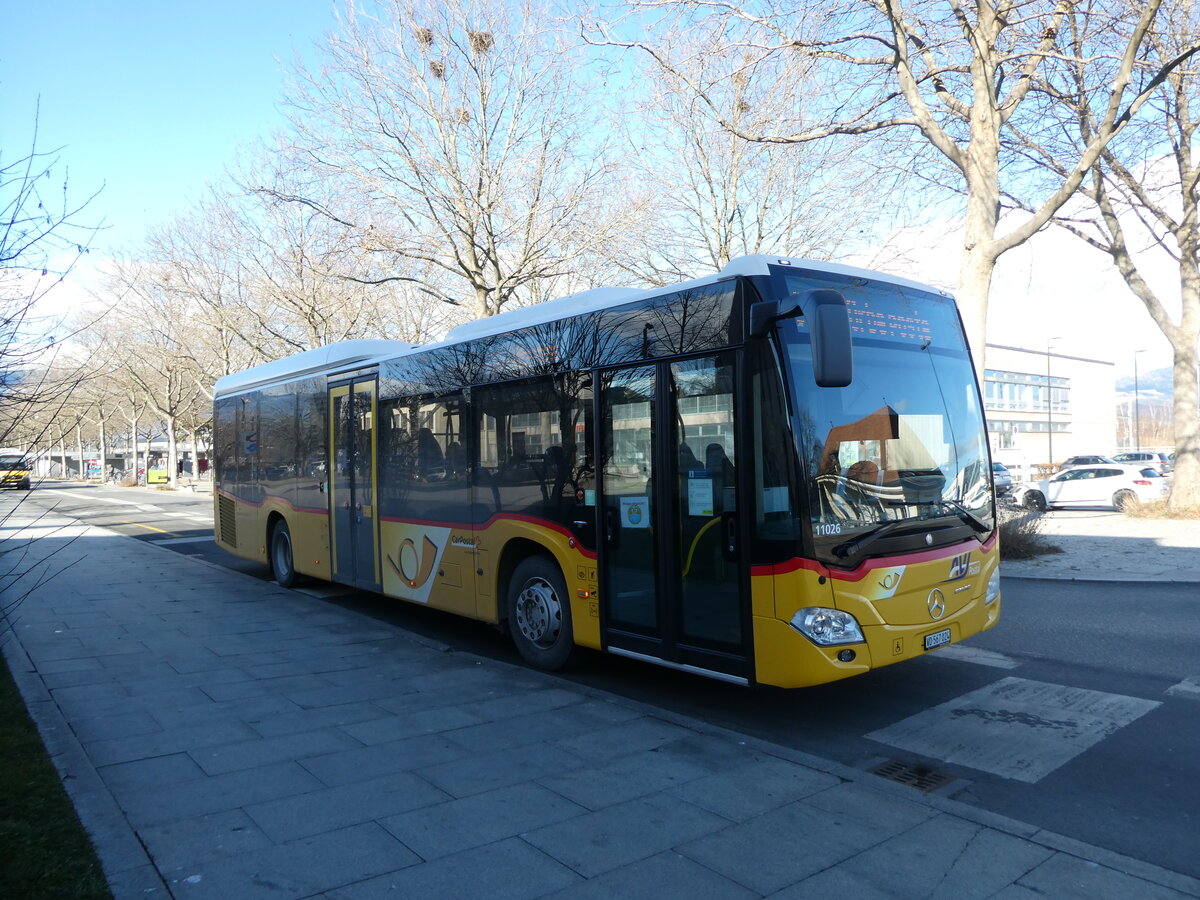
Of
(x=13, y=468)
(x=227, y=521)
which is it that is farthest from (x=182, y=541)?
(x=13, y=468)

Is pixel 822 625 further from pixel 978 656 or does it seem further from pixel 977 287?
pixel 977 287

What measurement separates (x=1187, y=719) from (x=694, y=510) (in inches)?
144

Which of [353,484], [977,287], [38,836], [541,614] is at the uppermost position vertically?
[977,287]

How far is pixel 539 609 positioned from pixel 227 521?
924 centimetres

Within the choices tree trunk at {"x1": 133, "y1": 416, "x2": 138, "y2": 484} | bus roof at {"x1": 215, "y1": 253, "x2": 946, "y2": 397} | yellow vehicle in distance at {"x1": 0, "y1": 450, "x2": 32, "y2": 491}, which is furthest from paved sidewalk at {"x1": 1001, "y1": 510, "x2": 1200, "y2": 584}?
tree trunk at {"x1": 133, "y1": 416, "x2": 138, "y2": 484}

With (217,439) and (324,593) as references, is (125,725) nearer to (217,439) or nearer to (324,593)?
(324,593)

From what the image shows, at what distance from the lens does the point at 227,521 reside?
1470 cm

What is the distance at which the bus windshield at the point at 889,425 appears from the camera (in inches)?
217

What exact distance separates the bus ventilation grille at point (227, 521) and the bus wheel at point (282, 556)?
1.60 meters

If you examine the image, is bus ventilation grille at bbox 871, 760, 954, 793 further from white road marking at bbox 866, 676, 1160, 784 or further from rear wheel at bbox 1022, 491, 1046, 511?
rear wheel at bbox 1022, 491, 1046, 511

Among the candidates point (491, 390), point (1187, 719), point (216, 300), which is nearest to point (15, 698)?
point (491, 390)

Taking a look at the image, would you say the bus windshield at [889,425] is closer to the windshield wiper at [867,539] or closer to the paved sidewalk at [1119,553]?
the windshield wiper at [867,539]

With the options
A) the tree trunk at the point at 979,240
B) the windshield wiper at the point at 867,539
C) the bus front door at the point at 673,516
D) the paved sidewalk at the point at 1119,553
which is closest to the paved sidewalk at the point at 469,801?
the bus front door at the point at 673,516

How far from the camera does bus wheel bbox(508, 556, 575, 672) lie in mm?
7270
